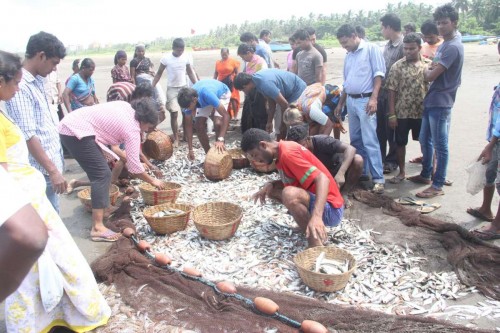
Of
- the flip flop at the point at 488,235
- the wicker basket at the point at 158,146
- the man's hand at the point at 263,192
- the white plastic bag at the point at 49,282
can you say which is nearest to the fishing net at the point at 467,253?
the flip flop at the point at 488,235

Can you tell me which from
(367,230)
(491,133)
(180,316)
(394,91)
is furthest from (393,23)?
(180,316)

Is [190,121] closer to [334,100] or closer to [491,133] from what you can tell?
[334,100]

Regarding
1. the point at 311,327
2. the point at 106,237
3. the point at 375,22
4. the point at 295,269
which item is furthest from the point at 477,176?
the point at 375,22

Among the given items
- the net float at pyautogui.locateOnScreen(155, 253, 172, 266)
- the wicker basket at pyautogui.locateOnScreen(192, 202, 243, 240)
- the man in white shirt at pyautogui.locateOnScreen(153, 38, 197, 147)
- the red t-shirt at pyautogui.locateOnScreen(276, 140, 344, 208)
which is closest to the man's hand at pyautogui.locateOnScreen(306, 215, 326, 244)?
the red t-shirt at pyautogui.locateOnScreen(276, 140, 344, 208)

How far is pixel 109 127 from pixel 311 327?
3.29m

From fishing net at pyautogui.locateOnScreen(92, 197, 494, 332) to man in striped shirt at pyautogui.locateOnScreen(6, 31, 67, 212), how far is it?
109 cm

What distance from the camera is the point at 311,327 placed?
122 inches

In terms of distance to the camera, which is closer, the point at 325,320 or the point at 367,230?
the point at 325,320

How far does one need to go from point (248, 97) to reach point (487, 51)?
2585 cm

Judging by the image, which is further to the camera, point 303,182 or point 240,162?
point 240,162

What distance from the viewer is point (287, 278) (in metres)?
4.06

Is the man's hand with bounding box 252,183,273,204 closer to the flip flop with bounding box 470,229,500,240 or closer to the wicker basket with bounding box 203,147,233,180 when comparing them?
the wicker basket with bounding box 203,147,233,180

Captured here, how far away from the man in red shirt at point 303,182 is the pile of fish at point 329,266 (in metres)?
0.21

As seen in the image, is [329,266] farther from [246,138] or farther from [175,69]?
[175,69]
